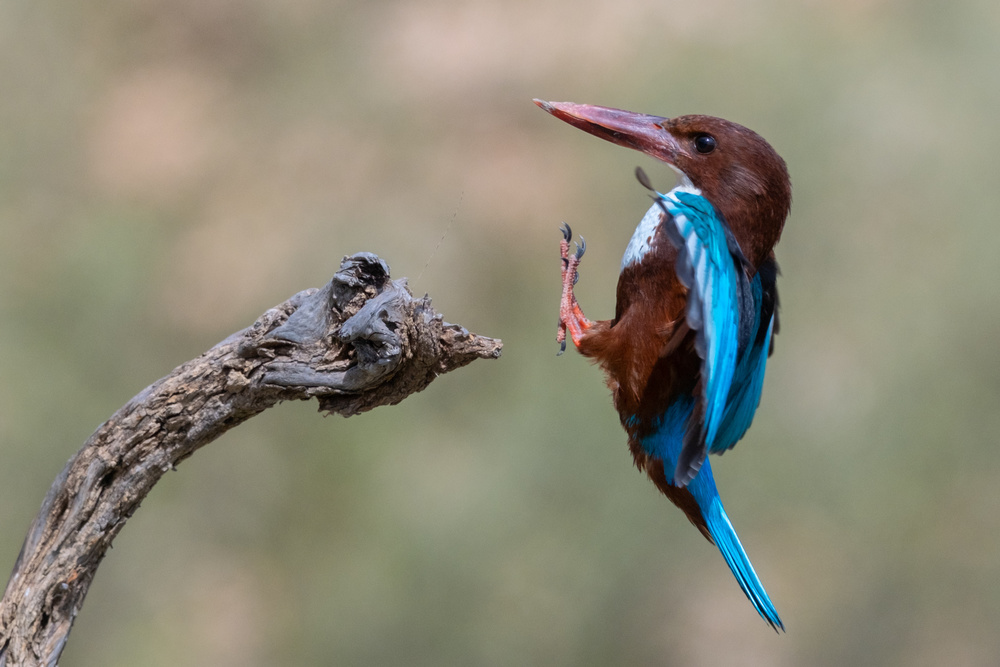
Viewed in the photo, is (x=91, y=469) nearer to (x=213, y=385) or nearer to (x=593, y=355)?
(x=213, y=385)

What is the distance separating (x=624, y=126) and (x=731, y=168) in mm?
250

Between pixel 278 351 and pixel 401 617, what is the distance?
1.35 metres

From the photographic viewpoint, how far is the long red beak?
5.29 feet

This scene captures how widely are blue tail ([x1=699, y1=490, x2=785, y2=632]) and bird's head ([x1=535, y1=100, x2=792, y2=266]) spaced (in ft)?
1.43

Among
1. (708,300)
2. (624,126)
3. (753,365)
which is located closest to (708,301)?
(708,300)

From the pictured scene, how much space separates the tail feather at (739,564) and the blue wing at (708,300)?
25 centimetres

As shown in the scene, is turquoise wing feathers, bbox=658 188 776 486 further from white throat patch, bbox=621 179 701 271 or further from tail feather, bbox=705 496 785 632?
tail feather, bbox=705 496 785 632

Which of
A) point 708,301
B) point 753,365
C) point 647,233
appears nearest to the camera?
point 708,301

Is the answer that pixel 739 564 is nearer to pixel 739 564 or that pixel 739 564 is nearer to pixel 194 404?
pixel 739 564

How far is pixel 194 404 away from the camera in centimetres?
141

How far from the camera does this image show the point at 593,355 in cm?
159

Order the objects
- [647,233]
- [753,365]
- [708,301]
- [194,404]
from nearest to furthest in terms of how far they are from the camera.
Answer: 1. [708,301]
2. [194,404]
3. [647,233]
4. [753,365]

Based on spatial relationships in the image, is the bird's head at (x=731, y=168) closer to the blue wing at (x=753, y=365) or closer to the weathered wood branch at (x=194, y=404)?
the blue wing at (x=753, y=365)

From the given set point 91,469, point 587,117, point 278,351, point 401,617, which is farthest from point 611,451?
point 91,469
